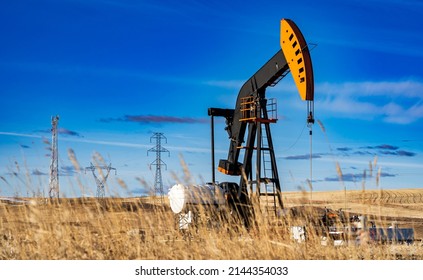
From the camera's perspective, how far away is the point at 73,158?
710cm

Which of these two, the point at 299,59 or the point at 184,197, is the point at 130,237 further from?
the point at 299,59

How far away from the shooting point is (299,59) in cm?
1603

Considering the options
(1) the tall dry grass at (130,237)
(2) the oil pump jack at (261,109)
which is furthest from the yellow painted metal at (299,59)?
(1) the tall dry grass at (130,237)

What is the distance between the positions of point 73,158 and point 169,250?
1.78 metres

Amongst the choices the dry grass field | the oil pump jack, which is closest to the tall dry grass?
the dry grass field

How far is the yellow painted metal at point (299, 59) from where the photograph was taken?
15.9 metres

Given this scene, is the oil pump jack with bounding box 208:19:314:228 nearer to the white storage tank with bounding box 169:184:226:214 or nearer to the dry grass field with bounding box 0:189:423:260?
the white storage tank with bounding box 169:184:226:214

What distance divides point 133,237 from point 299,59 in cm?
1023

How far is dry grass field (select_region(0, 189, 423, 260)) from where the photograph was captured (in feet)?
21.6

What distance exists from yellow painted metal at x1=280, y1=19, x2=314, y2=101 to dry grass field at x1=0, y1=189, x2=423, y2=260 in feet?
28.0

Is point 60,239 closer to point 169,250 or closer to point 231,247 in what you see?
point 169,250

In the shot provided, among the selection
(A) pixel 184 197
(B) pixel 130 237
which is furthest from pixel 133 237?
(A) pixel 184 197
